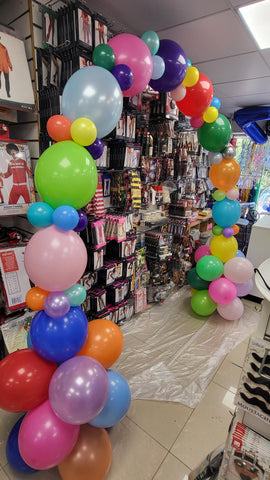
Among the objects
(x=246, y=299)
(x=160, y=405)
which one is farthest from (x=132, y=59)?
(x=246, y=299)

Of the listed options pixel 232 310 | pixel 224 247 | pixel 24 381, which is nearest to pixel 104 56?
pixel 24 381

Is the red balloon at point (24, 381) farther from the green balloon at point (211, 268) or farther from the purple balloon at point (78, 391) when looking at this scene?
the green balloon at point (211, 268)

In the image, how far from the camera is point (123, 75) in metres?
1.27

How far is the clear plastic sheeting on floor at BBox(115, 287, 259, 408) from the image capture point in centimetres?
187

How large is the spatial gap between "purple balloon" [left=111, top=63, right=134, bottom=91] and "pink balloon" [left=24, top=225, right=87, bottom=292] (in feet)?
2.81

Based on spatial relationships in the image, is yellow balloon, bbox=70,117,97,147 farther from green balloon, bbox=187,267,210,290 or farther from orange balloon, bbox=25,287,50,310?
green balloon, bbox=187,267,210,290

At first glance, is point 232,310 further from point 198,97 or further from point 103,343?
point 198,97

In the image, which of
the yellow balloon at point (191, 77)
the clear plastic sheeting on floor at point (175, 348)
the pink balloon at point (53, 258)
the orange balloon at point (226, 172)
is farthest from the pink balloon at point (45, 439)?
the orange balloon at point (226, 172)

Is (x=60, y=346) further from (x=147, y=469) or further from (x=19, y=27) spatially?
(x=19, y=27)

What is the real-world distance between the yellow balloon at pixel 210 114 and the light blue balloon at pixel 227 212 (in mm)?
818

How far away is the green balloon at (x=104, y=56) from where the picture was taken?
4.12 ft

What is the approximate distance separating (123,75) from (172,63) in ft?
1.53

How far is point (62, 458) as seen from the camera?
109 centimetres

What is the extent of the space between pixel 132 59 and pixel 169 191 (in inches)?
78.7
